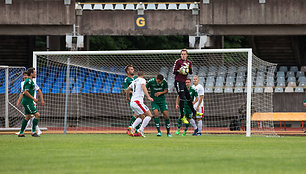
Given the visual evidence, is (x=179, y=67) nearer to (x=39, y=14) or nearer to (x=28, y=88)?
(x=28, y=88)

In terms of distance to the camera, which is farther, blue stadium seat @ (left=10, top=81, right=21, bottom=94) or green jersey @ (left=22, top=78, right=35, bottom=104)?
blue stadium seat @ (left=10, top=81, right=21, bottom=94)

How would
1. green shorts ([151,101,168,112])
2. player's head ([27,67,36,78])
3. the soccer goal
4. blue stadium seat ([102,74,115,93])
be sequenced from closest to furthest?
1. player's head ([27,67,36,78])
2. green shorts ([151,101,168,112])
3. the soccer goal
4. blue stadium seat ([102,74,115,93])

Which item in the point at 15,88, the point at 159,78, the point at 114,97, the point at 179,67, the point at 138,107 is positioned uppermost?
the point at 179,67

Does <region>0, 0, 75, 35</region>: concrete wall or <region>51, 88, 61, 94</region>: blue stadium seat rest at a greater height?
<region>0, 0, 75, 35</region>: concrete wall

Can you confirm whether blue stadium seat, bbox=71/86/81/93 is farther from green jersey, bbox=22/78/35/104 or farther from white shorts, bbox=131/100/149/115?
white shorts, bbox=131/100/149/115

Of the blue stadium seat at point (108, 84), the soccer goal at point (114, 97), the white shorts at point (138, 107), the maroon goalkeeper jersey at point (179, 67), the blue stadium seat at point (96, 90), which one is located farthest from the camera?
the blue stadium seat at point (96, 90)

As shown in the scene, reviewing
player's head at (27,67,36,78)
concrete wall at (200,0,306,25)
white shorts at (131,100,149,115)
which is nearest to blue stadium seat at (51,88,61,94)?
concrete wall at (200,0,306,25)

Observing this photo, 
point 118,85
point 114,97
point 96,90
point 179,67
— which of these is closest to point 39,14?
point 96,90

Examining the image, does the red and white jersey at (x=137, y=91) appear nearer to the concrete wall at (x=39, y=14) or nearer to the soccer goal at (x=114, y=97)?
the soccer goal at (x=114, y=97)

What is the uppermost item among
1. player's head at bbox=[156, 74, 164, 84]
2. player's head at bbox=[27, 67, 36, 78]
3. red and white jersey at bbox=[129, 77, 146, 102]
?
player's head at bbox=[27, 67, 36, 78]

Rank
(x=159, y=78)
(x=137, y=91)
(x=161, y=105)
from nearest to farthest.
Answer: (x=137, y=91) → (x=159, y=78) → (x=161, y=105)

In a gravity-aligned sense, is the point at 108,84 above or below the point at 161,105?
above

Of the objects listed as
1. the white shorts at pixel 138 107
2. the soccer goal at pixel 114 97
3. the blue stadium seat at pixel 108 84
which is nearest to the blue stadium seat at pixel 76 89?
the soccer goal at pixel 114 97

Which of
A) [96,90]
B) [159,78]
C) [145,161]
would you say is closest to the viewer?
[145,161]
